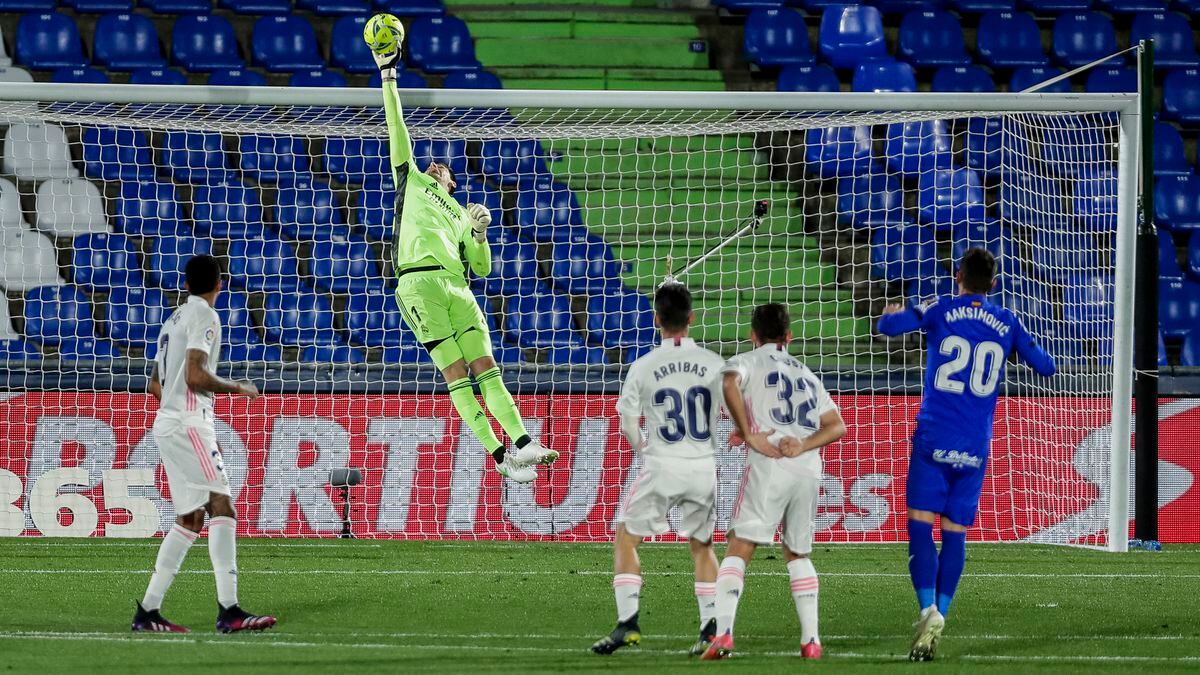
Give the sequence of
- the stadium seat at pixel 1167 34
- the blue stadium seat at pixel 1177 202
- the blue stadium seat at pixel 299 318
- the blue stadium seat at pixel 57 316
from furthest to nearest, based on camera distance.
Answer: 1. the stadium seat at pixel 1167 34
2. the blue stadium seat at pixel 1177 202
3. the blue stadium seat at pixel 299 318
4. the blue stadium seat at pixel 57 316

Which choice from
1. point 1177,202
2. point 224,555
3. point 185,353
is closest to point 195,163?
point 185,353

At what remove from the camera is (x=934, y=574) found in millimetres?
6719

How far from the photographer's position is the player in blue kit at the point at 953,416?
6.64 meters

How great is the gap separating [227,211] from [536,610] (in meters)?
7.25

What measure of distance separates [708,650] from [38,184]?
1106cm

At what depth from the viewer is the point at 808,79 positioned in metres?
16.5

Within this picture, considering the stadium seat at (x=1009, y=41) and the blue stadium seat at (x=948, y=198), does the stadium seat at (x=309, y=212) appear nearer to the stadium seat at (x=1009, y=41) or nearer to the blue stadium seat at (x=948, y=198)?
the blue stadium seat at (x=948, y=198)

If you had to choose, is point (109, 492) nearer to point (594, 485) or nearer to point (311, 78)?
point (594, 485)

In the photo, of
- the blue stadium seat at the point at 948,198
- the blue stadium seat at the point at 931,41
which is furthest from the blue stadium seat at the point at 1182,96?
the blue stadium seat at the point at 948,198

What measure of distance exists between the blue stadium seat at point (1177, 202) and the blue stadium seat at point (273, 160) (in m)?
9.15

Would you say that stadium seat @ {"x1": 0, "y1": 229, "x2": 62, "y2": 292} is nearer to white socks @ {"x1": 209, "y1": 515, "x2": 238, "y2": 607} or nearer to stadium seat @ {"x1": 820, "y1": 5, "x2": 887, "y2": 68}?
white socks @ {"x1": 209, "y1": 515, "x2": 238, "y2": 607}

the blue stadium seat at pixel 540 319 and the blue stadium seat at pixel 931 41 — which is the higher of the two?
the blue stadium seat at pixel 931 41

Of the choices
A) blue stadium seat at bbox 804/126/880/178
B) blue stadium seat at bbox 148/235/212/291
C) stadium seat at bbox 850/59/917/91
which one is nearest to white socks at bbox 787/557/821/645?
blue stadium seat at bbox 148/235/212/291

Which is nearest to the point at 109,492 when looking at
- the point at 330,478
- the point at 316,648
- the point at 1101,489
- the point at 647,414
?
the point at 330,478
